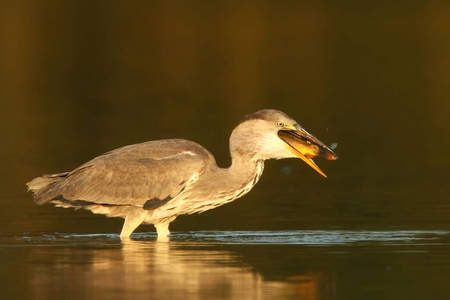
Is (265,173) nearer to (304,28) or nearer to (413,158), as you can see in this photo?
(413,158)

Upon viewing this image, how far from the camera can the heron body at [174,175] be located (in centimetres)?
1555

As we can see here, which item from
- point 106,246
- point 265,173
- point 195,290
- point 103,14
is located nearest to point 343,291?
point 195,290

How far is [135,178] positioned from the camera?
15719 millimetres

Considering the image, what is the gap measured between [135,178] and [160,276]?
9.37 ft

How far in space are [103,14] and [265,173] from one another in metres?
48.3

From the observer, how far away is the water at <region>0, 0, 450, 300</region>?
516 inches

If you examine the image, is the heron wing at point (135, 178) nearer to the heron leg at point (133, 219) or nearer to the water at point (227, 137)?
the heron leg at point (133, 219)

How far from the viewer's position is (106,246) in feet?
49.2

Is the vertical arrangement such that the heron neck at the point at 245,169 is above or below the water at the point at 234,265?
above

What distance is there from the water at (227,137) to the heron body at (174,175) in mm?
364

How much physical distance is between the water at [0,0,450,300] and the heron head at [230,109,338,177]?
0.84 metres

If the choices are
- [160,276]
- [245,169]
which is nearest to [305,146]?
[245,169]

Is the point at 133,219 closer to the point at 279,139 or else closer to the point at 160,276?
the point at 279,139

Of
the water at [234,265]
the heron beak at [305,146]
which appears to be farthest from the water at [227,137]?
the heron beak at [305,146]
